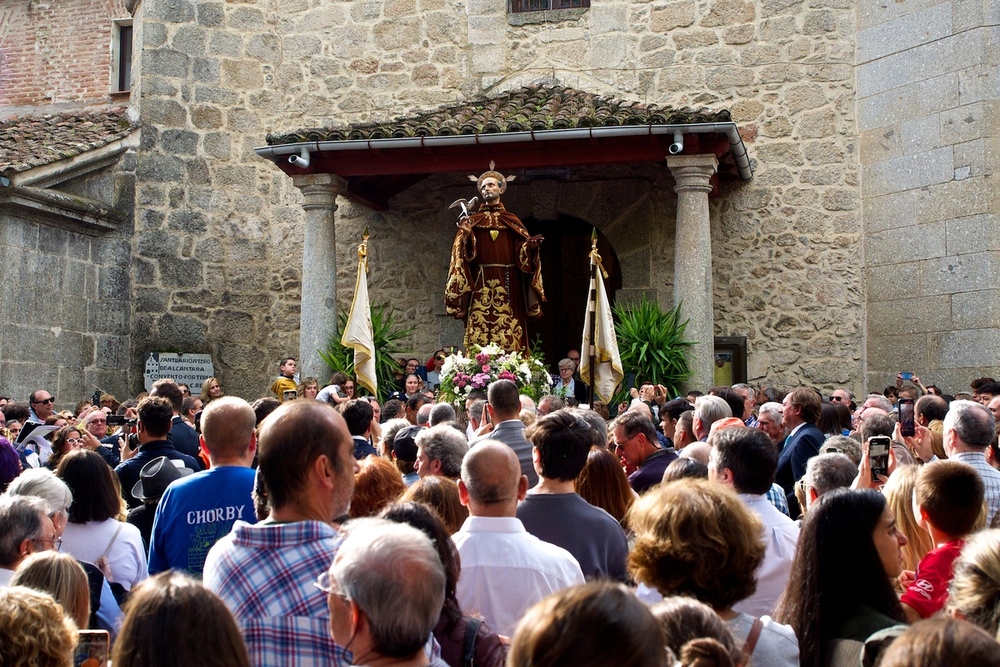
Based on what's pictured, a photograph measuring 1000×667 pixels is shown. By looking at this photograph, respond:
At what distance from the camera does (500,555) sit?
140 inches

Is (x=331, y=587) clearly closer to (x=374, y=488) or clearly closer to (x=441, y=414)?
(x=374, y=488)

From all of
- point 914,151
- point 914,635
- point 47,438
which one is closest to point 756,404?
point 914,151

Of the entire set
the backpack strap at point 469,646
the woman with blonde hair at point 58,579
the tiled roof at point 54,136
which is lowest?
the backpack strap at point 469,646

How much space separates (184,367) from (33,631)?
13.3 meters

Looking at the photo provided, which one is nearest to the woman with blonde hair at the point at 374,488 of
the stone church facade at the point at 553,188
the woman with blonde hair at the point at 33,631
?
the woman with blonde hair at the point at 33,631

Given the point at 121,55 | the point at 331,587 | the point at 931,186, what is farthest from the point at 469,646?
the point at 121,55

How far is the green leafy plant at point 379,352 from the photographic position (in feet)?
43.1

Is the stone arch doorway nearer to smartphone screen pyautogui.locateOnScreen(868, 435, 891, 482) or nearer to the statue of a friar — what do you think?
the statue of a friar

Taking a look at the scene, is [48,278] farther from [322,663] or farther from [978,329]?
[322,663]

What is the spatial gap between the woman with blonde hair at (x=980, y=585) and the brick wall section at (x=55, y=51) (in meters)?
18.9

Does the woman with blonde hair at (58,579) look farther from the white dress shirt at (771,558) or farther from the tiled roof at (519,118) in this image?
the tiled roof at (519,118)

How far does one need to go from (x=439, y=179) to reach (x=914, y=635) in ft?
44.0

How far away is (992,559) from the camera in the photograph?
2.74 m

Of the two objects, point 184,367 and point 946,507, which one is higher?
point 184,367
